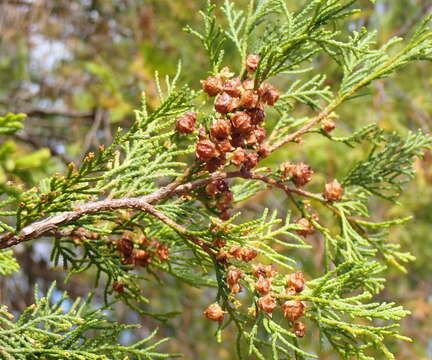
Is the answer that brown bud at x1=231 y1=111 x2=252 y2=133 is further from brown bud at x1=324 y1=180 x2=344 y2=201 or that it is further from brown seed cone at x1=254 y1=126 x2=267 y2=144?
brown bud at x1=324 y1=180 x2=344 y2=201

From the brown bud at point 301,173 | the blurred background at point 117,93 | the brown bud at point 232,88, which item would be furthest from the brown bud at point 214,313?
the blurred background at point 117,93

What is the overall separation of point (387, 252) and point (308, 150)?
9.42 ft

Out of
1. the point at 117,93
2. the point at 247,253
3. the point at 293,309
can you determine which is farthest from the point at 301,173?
the point at 117,93

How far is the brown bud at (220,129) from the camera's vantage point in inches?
62.6

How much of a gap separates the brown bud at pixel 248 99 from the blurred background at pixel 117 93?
91.0 inches

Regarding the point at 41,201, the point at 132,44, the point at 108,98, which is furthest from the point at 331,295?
the point at 132,44

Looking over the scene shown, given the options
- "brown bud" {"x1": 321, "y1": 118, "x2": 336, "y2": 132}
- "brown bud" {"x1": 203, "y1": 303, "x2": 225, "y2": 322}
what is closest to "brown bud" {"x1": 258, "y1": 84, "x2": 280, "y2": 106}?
"brown bud" {"x1": 321, "y1": 118, "x2": 336, "y2": 132}

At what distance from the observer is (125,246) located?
182 centimetres

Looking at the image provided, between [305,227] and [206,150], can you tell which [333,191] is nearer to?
[305,227]

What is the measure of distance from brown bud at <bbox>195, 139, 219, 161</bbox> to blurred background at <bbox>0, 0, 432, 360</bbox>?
2321mm

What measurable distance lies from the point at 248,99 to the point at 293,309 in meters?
0.65

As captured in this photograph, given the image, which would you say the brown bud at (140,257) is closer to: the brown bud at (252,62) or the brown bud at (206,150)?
the brown bud at (206,150)

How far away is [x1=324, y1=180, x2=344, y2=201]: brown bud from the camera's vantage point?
1.95 m

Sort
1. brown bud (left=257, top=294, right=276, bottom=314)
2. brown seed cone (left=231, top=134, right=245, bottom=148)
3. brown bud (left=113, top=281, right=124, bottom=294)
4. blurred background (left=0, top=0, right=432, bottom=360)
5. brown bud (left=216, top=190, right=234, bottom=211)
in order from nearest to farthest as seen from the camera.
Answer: brown bud (left=257, top=294, right=276, bottom=314) → brown seed cone (left=231, top=134, right=245, bottom=148) → brown bud (left=216, top=190, right=234, bottom=211) → brown bud (left=113, top=281, right=124, bottom=294) → blurred background (left=0, top=0, right=432, bottom=360)
